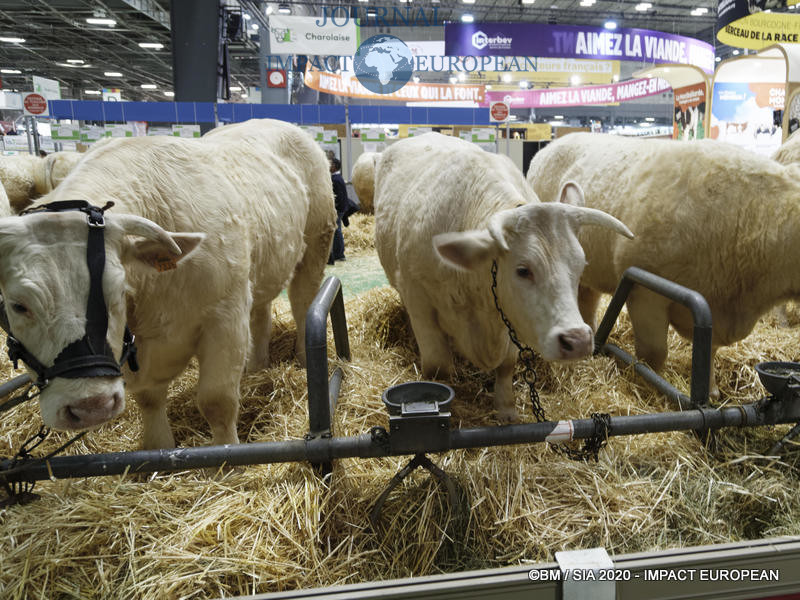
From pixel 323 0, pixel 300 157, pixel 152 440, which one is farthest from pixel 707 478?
pixel 323 0

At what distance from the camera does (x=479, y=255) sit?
215 centimetres

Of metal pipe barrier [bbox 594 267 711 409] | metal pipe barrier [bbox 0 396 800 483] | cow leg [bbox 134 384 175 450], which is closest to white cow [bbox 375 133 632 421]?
metal pipe barrier [bbox 0 396 800 483]

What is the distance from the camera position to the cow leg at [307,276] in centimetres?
397

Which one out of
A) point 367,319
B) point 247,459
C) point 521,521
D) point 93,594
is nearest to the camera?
point 93,594

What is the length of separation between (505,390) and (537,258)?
3.48ft

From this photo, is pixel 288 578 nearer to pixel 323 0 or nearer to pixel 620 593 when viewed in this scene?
pixel 620 593

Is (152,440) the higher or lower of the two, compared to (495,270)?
lower

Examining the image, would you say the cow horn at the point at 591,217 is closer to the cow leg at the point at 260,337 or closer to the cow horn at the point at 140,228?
the cow horn at the point at 140,228

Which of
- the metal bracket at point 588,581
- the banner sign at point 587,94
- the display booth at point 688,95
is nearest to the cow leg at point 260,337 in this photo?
the metal bracket at point 588,581

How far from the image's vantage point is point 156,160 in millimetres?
2184

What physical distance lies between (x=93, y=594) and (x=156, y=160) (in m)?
1.56

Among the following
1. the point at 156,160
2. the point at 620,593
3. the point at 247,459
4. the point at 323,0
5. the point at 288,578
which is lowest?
the point at 288,578

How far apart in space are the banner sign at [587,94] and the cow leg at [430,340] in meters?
19.9

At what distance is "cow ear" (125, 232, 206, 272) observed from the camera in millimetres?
1734
